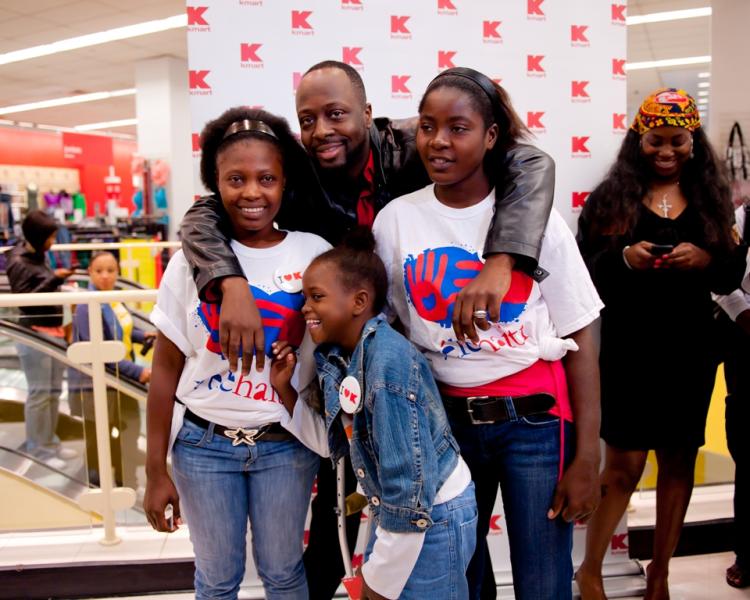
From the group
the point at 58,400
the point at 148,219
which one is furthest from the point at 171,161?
the point at 58,400

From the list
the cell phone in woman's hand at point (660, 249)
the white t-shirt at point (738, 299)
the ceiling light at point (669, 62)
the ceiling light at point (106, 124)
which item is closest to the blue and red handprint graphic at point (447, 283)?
the cell phone in woman's hand at point (660, 249)

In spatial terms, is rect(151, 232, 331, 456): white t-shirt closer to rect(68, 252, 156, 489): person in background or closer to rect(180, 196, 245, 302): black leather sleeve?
rect(180, 196, 245, 302): black leather sleeve

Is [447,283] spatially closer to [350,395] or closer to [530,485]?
[350,395]

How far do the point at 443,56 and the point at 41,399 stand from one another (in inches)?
95.3

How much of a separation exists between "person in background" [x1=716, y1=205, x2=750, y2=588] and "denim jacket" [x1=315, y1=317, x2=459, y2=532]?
138 cm

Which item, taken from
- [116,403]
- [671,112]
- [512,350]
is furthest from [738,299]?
[116,403]

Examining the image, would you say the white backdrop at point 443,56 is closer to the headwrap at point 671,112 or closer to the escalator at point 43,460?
the headwrap at point 671,112

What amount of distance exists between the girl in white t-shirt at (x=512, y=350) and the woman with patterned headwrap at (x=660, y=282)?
0.63 m

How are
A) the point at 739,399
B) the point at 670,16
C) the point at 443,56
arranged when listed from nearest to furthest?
1. the point at 443,56
2. the point at 739,399
3. the point at 670,16

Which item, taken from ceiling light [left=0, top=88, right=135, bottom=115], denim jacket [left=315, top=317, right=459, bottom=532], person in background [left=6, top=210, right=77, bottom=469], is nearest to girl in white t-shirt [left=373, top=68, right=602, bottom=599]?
denim jacket [left=315, top=317, right=459, bottom=532]

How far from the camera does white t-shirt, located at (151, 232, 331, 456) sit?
1.42 meters

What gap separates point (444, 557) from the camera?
4.00ft

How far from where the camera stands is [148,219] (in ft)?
30.2

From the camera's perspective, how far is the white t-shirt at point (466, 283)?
1.33m
